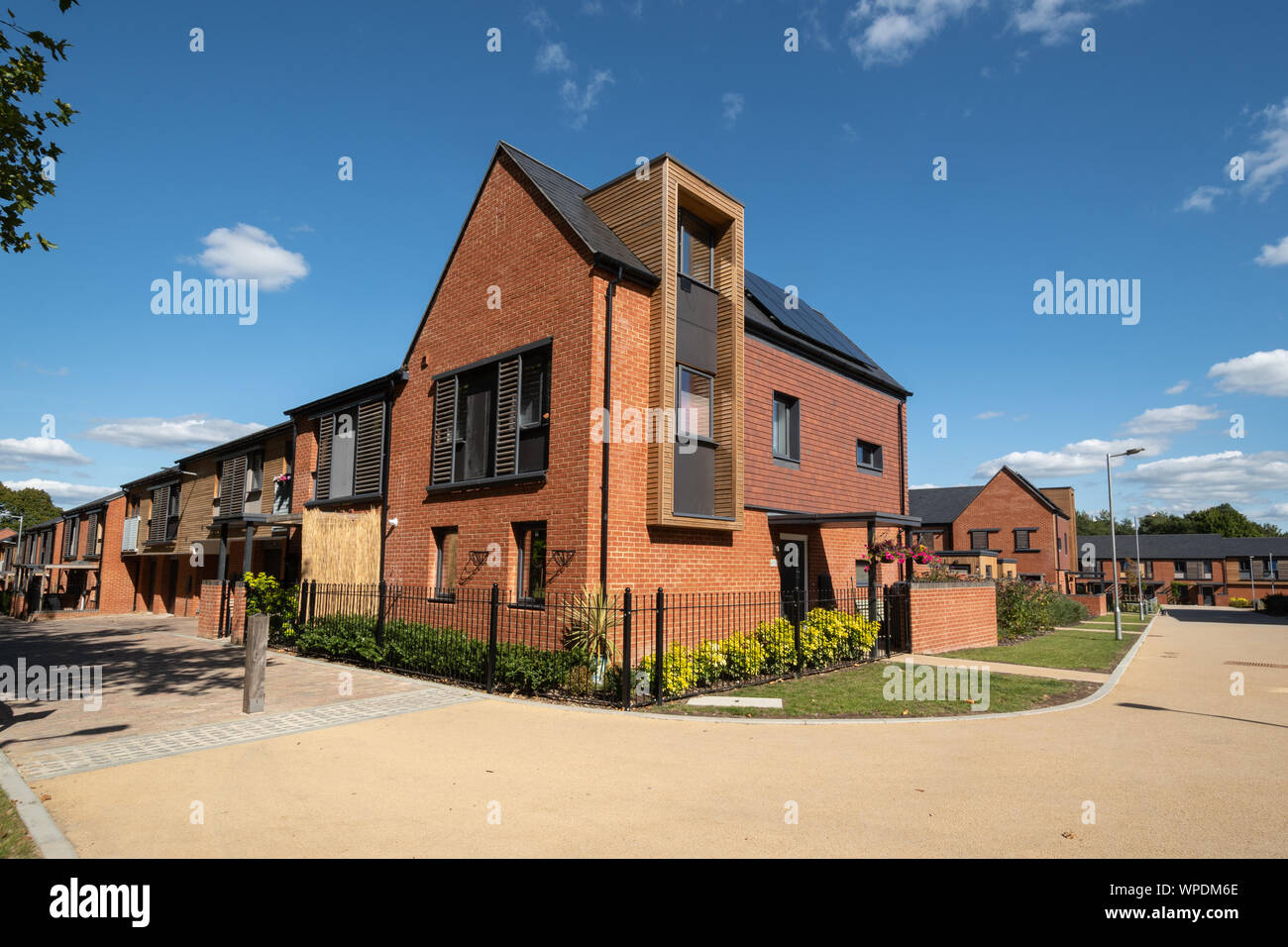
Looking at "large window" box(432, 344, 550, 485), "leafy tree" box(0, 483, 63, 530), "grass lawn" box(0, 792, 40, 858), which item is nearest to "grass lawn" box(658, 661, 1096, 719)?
"large window" box(432, 344, 550, 485)

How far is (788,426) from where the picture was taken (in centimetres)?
1656

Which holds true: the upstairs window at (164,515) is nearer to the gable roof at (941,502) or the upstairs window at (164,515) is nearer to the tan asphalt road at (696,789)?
the tan asphalt road at (696,789)

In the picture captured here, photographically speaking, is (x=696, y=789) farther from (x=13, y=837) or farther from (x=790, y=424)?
(x=790, y=424)

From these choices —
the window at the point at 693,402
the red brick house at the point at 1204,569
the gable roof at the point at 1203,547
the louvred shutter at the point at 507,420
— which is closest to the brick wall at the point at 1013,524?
the red brick house at the point at 1204,569

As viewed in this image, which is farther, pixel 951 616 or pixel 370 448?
pixel 370 448

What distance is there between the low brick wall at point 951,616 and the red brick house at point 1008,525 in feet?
97.0

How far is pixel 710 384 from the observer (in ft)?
45.0

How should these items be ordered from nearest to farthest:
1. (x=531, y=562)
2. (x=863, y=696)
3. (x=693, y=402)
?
(x=863, y=696) → (x=531, y=562) → (x=693, y=402)

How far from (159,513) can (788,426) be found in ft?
87.4

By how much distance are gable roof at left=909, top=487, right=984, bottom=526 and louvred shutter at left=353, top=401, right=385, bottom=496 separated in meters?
41.2

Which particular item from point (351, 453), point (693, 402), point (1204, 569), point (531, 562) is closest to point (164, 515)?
point (351, 453)

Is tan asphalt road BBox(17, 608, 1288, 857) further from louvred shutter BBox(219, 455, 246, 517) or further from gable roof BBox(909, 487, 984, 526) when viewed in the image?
gable roof BBox(909, 487, 984, 526)
